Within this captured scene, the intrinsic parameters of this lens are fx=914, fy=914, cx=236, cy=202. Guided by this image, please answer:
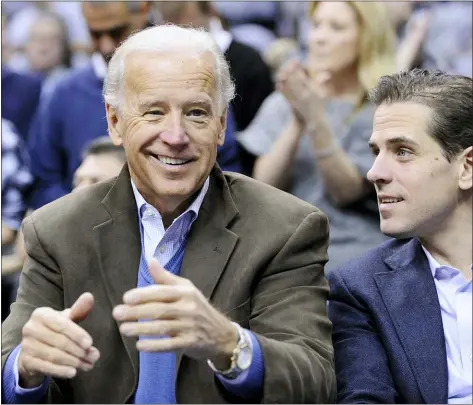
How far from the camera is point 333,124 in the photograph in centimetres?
310

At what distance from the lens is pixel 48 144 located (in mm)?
3365

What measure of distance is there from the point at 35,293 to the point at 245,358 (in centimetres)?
51

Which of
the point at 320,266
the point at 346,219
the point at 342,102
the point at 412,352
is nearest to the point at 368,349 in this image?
the point at 412,352

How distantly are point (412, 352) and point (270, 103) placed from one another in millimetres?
1448

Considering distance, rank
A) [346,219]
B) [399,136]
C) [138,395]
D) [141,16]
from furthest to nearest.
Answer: [141,16] → [346,219] → [399,136] → [138,395]

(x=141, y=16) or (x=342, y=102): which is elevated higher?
(x=141, y=16)

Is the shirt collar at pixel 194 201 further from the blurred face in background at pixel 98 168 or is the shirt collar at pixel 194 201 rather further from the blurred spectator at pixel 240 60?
the blurred spectator at pixel 240 60

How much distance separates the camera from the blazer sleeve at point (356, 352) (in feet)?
6.33

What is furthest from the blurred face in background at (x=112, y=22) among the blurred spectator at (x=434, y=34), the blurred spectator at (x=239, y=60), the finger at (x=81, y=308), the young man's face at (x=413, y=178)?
the finger at (x=81, y=308)

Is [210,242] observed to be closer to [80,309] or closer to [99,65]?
[80,309]

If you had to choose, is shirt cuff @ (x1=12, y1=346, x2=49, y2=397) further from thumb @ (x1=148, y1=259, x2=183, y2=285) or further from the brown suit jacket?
thumb @ (x1=148, y1=259, x2=183, y2=285)

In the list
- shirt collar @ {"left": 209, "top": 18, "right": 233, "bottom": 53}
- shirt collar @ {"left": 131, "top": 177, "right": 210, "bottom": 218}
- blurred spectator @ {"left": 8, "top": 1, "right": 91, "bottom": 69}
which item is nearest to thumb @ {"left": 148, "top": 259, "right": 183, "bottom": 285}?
shirt collar @ {"left": 131, "top": 177, "right": 210, "bottom": 218}

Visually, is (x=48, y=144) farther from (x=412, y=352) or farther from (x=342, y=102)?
(x=412, y=352)

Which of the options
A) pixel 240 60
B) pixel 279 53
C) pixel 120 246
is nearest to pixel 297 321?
pixel 120 246
